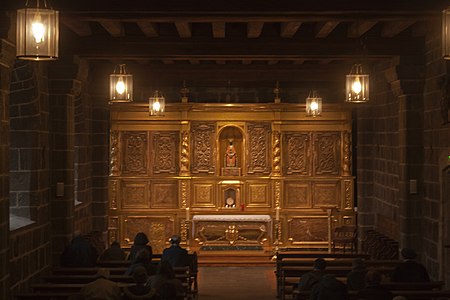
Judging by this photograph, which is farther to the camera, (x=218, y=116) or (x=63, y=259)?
(x=218, y=116)

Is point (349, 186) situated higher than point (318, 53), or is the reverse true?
point (318, 53)

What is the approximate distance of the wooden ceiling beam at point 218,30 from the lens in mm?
12367

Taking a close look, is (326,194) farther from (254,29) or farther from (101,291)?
(101,291)

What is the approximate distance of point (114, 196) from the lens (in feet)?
64.2

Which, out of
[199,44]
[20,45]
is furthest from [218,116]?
[20,45]

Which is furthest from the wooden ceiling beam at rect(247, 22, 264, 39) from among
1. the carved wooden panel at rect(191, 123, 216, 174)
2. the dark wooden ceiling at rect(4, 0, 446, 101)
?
the carved wooden panel at rect(191, 123, 216, 174)

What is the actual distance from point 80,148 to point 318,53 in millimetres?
6254

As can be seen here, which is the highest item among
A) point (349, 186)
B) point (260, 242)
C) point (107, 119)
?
point (107, 119)

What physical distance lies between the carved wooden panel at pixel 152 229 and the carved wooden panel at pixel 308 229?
9.89ft

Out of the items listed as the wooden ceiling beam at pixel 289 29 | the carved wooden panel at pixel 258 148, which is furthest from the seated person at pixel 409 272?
the carved wooden panel at pixel 258 148

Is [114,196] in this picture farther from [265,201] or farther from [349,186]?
[349,186]

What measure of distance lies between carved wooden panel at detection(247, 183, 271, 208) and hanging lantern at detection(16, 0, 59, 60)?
40.9 feet

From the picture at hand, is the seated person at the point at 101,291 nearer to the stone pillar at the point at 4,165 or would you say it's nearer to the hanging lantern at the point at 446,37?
the stone pillar at the point at 4,165

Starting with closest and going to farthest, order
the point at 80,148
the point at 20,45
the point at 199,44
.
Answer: the point at 20,45, the point at 199,44, the point at 80,148
